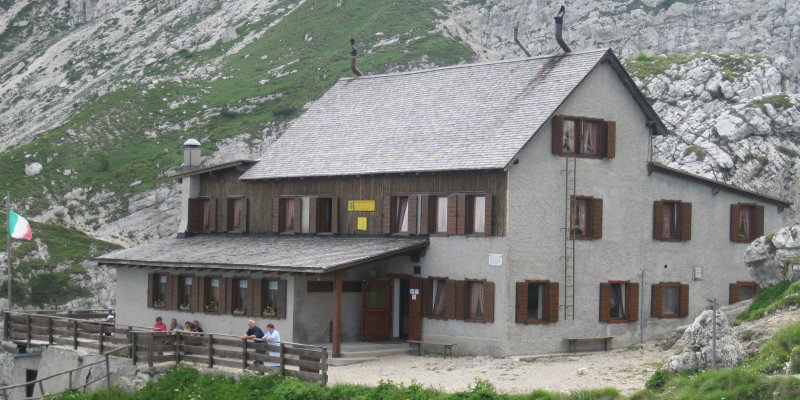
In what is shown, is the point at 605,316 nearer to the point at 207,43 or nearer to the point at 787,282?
the point at 787,282

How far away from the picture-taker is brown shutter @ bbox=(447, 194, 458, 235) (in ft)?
109

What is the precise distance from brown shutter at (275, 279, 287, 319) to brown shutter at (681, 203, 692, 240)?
13.7 meters

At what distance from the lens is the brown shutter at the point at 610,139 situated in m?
34.4

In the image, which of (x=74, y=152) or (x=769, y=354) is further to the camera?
(x=74, y=152)

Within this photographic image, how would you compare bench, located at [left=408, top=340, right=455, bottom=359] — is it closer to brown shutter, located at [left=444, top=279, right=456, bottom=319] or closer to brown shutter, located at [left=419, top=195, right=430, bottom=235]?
brown shutter, located at [left=444, top=279, right=456, bottom=319]

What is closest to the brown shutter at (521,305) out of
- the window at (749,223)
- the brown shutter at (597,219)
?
the brown shutter at (597,219)

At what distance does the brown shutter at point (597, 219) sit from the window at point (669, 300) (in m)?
3.21

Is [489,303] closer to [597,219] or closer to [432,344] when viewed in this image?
[432,344]

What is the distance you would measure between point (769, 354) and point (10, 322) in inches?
1032

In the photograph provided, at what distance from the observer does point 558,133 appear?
33094mm

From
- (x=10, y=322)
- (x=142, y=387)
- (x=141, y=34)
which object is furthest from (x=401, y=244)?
(x=141, y=34)

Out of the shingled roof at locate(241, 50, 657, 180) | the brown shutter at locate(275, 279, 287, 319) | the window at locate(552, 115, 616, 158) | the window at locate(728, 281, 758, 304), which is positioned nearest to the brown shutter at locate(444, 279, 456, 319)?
the shingled roof at locate(241, 50, 657, 180)

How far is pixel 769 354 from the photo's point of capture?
22.9 metres

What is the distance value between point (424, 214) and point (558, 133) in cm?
500
